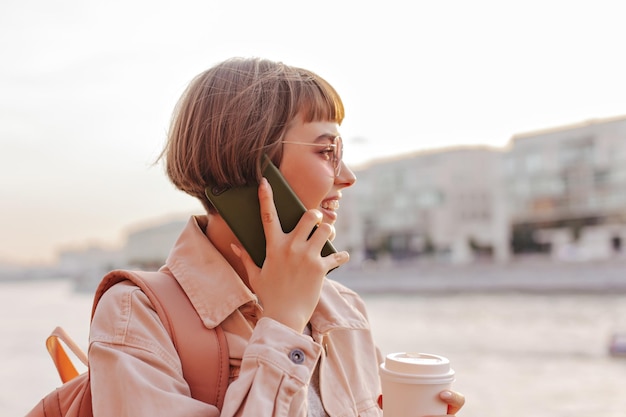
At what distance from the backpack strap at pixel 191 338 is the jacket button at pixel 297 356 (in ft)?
0.31

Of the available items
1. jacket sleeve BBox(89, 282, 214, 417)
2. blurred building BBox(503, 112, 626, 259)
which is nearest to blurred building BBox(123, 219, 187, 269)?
blurred building BBox(503, 112, 626, 259)

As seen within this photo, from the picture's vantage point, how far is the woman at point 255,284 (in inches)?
31.0

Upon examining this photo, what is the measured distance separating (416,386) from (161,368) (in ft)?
1.13

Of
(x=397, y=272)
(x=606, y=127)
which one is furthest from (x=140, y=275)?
(x=606, y=127)

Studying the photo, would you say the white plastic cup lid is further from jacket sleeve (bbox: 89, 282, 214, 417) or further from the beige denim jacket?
jacket sleeve (bbox: 89, 282, 214, 417)

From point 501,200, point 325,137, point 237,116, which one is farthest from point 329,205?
point 501,200

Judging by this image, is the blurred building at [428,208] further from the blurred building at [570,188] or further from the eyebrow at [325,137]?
the eyebrow at [325,137]

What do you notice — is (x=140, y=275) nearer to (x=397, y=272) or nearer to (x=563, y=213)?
(x=397, y=272)

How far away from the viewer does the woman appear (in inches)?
31.0

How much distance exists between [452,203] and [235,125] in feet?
121

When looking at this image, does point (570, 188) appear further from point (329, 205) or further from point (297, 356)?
point (297, 356)

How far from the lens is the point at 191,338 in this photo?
2.79 feet

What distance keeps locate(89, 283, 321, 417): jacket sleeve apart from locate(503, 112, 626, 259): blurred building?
99.0 ft

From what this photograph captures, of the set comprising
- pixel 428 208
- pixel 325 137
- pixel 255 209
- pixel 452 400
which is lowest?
pixel 428 208
